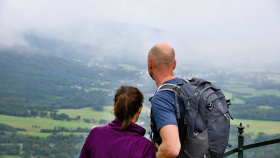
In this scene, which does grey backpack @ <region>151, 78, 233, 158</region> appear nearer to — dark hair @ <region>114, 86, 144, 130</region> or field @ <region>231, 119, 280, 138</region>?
dark hair @ <region>114, 86, 144, 130</region>

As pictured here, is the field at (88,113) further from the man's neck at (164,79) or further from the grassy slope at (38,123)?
the man's neck at (164,79)

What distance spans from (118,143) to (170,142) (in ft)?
1.09

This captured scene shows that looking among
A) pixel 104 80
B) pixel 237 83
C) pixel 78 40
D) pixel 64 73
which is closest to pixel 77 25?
pixel 78 40

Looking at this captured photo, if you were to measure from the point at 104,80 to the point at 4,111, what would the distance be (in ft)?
56.3

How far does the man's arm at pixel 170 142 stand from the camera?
189 centimetres

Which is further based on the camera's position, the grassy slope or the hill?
the hill

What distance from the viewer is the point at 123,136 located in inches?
77.9

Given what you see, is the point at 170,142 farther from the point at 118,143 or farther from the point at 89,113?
the point at 89,113

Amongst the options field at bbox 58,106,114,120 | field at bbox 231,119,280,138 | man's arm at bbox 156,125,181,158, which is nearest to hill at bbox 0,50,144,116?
field at bbox 58,106,114,120

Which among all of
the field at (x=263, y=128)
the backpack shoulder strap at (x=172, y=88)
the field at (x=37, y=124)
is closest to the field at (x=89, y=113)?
the field at (x=37, y=124)

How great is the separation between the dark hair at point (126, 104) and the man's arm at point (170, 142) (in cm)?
23

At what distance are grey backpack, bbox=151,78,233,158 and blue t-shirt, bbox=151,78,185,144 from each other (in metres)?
0.03

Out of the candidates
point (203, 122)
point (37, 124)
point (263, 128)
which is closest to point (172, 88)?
point (203, 122)

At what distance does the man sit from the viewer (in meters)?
1.91
